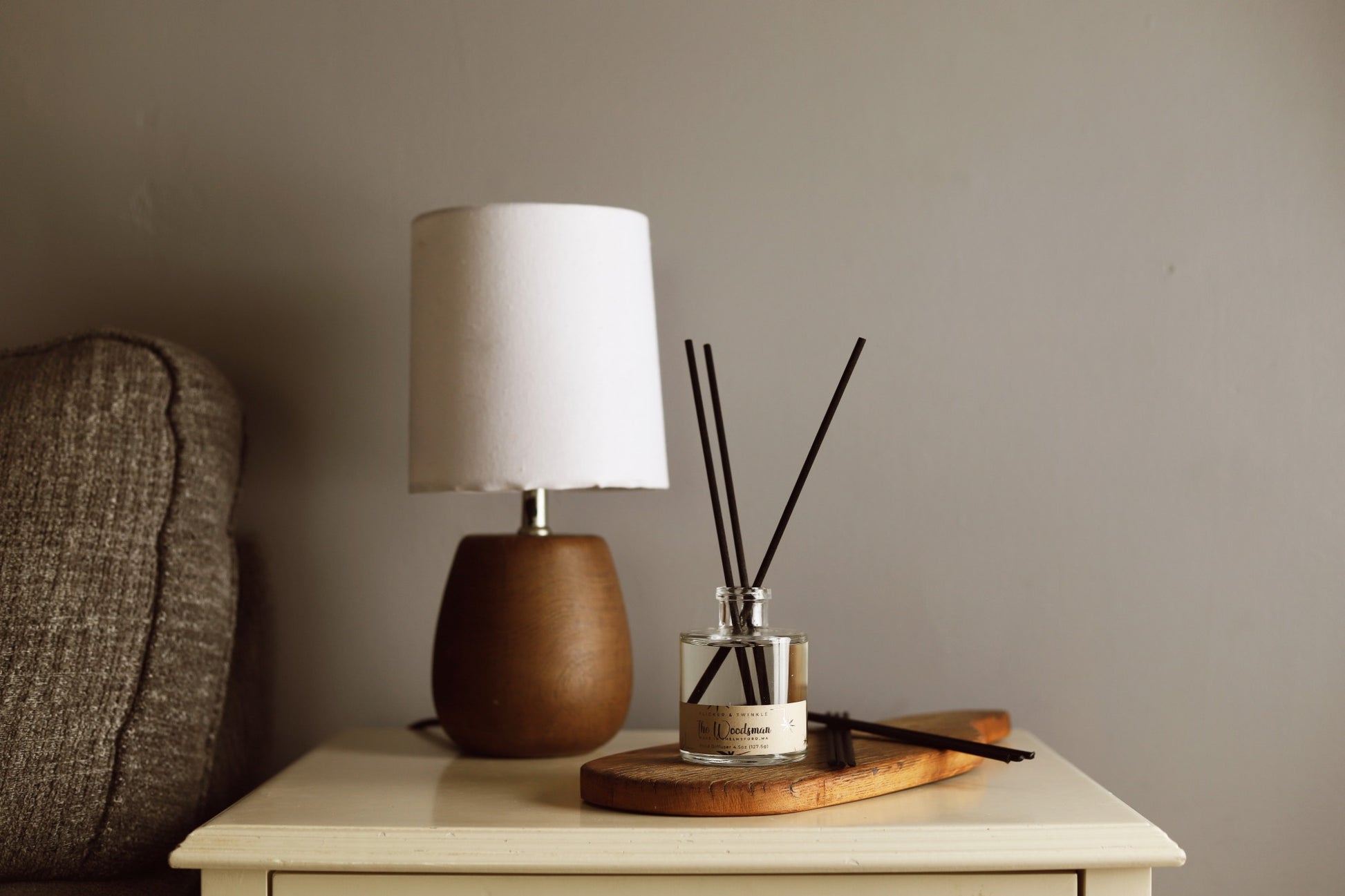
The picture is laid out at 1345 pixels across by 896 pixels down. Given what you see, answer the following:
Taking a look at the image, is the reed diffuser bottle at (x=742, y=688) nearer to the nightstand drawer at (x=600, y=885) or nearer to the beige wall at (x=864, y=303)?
the nightstand drawer at (x=600, y=885)

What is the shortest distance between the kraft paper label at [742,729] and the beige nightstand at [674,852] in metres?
0.06

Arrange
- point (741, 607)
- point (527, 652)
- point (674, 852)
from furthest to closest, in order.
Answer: point (527, 652)
point (741, 607)
point (674, 852)

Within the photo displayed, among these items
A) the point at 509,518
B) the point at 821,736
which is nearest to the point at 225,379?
the point at 509,518

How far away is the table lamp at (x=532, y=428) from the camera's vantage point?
3.03ft

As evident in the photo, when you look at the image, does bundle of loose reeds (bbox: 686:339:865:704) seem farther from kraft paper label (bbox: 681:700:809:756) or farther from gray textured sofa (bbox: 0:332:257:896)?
gray textured sofa (bbox: 0:332:257:896)

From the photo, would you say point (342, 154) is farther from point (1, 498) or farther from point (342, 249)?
point (1, 498)

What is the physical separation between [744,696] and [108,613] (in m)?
0.53

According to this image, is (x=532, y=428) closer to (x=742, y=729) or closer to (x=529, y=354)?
(x=529, y=354)

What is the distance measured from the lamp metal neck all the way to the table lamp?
10 millimetres

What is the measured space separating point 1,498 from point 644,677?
63cm

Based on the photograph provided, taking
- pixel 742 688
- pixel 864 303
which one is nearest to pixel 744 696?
pixel 742 688

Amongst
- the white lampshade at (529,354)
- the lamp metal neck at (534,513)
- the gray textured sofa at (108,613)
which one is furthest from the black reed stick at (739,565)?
the gray textured sofa at (108,613)

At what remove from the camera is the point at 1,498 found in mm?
917

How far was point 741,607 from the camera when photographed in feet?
2.79
